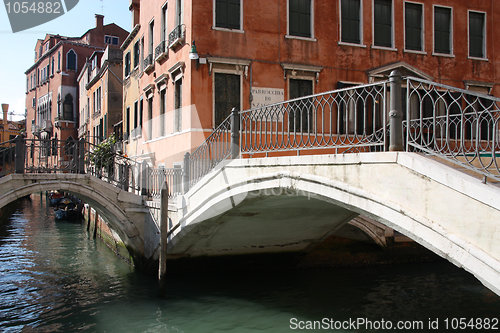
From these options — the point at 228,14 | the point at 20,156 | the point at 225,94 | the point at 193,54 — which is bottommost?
the point at 20,156

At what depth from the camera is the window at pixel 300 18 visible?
1250 centimetres

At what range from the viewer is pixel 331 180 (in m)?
5.68

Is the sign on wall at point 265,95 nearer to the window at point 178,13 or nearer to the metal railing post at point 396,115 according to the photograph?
the window at point 178,13

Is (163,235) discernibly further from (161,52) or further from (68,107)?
(68,107)

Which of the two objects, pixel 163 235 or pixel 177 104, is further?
pixel 177 104

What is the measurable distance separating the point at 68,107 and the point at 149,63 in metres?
21.8

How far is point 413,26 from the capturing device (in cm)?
1381

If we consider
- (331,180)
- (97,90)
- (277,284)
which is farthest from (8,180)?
(97,90)

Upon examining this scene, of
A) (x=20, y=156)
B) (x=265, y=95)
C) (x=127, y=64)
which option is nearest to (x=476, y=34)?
(x=265, y=95)

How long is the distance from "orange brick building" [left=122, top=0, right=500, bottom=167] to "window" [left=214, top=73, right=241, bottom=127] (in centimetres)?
3

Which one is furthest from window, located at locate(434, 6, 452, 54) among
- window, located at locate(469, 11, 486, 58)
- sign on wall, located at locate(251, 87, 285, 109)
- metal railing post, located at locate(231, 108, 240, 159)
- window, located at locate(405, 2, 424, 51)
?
metal railing post, located at locate(231, 108, 240, 159)

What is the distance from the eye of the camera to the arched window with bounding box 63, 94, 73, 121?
1348 inches

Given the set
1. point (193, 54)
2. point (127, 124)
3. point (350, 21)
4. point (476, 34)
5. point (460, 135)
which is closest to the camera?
point (460, 135)

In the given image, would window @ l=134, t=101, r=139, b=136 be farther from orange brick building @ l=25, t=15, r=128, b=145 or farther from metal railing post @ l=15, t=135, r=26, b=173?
orange brick building @ l=25, t=15, r=128, b=145
